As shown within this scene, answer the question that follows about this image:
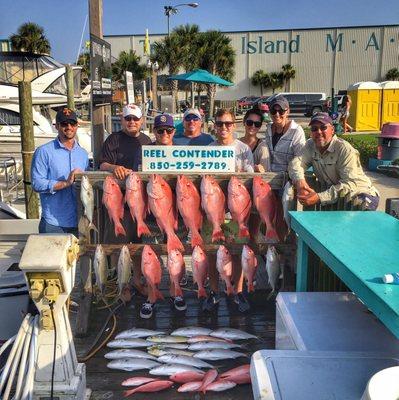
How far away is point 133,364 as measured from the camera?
3309mm

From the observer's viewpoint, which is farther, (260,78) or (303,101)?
(260,78)

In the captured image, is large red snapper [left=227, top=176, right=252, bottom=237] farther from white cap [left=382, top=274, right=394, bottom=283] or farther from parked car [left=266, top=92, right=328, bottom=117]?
parked car [left=266, top=92, right=328, bottom=117]

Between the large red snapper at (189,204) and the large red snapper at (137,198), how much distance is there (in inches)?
12.1

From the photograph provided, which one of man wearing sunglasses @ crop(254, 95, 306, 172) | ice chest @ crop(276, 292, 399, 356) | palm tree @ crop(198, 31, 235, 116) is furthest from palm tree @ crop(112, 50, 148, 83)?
ice chest @ crop(276, 292, 399, 356)

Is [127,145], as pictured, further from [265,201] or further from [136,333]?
[136,333]

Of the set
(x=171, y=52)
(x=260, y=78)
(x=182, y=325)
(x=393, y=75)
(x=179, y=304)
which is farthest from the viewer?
(x=260, y=78)

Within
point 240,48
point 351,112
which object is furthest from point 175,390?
point 240,48

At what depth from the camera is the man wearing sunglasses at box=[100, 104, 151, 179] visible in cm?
438

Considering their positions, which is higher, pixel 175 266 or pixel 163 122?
pixel 163 122

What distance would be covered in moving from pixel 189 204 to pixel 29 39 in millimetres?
53029

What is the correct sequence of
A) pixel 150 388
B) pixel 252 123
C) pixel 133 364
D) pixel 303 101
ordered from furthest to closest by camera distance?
pixel 303 101 < pixel 252 123 < pixel 133 364 < pixel 150 388

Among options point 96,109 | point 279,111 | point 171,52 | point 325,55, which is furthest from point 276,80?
point 279,111

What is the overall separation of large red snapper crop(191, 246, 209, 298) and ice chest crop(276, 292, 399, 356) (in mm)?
1301

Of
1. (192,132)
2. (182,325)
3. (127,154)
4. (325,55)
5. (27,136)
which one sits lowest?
(182,325)
